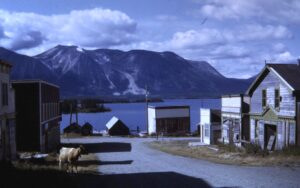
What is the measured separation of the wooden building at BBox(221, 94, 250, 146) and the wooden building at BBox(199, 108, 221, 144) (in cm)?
258

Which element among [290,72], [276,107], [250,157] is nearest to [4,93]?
[250,157]

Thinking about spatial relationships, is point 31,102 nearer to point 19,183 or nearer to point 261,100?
point 261,100

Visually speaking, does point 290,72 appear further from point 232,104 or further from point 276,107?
point 232,104

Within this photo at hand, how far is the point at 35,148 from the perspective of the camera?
143 feet

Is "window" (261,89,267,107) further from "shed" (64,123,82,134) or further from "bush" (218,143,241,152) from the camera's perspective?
"shed" (64,123,82,134)

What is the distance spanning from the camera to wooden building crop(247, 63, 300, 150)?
116 ft

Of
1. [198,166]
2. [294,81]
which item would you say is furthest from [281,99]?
[198,166]

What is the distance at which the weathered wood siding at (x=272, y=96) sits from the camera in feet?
118

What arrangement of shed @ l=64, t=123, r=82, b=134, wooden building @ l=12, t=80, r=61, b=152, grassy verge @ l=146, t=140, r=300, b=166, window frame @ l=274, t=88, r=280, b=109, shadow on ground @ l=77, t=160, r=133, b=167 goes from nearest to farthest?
grassy verge @ l=146, t=140, r=300, b=166 < shadow on ground @ l=77, t=160, r=133, b=167 < window frame @ l=274, t=88, r=280, b=109 < wooden building @ l=12, t=80, r=61, b=152 < shed @ l=64, t=123, r=82, b=134

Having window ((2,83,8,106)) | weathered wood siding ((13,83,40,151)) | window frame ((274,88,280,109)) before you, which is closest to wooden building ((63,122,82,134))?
weathered wood siding ((13,83,40,151))

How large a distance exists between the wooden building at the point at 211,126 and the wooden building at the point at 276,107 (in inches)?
353

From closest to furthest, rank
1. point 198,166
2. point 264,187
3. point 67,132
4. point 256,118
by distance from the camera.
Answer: point 264,187 < point 198,166 < point 256,118 < point 67,132

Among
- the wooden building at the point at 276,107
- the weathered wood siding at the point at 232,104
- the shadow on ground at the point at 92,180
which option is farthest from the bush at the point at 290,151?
the weathered wood siding at the point at 232,104

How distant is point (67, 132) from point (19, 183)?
70.6m
